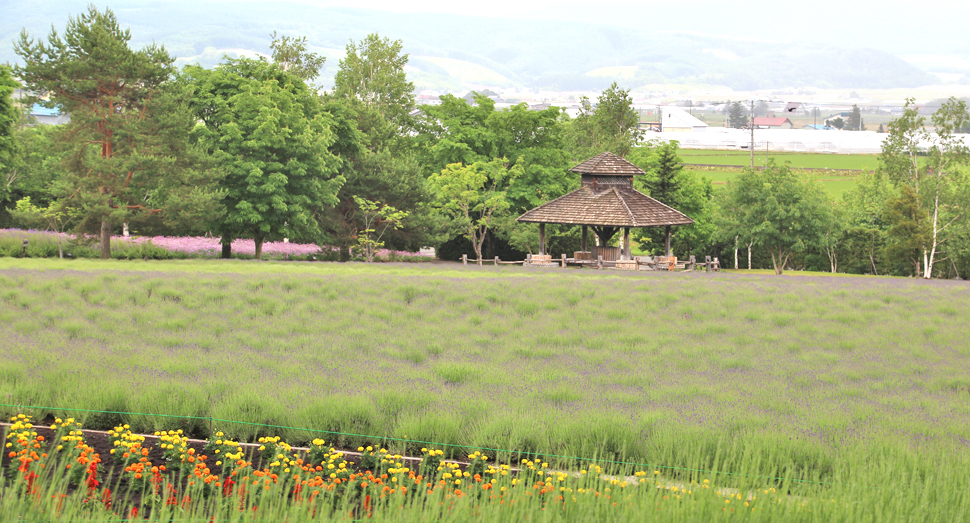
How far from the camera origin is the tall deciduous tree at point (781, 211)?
4781 cm

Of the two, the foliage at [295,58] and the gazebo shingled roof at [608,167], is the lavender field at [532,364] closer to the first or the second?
the gazebo shingled roof at [608,167]

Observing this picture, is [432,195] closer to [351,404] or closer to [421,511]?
[351,404]

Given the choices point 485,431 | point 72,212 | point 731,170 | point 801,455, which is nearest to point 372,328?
point 485,431

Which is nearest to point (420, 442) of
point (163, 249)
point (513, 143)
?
point (163, 249)

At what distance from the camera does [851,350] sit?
1283 cm

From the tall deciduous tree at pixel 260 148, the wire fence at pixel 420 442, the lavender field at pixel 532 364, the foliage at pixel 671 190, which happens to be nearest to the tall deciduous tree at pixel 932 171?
the foliage at pixel 671 190

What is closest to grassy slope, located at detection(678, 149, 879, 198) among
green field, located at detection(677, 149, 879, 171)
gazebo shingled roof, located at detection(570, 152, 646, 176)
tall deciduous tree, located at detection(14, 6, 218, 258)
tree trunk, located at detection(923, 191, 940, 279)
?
green field, located at detection(677, 149, 879, 171)

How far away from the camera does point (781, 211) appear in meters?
47.4

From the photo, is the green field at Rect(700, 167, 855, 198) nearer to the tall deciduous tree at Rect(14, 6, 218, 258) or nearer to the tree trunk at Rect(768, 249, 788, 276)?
the tree trunk at Rect(768, 249, 788, 276)

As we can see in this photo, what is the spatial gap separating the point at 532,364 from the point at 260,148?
27290 mm

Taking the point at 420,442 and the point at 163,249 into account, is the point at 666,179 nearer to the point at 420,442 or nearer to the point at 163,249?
the point at 163,249

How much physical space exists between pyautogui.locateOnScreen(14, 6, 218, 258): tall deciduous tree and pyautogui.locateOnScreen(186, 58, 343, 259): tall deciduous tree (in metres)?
3.38

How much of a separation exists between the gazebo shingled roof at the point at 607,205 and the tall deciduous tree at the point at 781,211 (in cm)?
1261

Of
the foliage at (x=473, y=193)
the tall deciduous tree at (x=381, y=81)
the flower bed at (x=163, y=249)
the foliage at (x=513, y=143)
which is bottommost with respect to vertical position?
the flower bed at (x=163, y=249)
